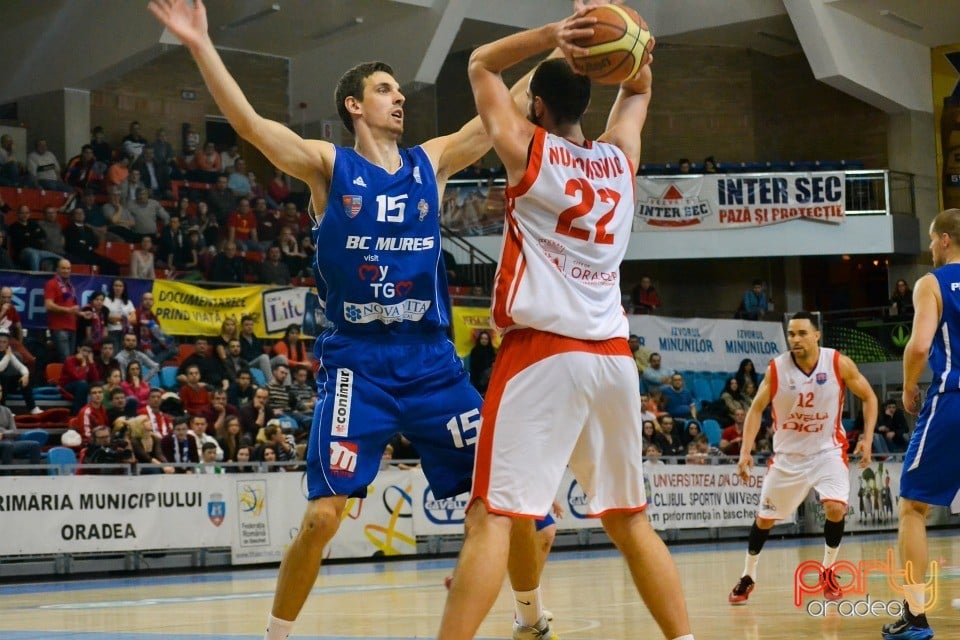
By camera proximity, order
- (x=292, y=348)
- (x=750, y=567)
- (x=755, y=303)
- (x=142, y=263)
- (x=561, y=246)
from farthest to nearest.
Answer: (x=755, y=303) → (x=142, y=263) → (x=292, y=348) → (x=750, y=567) → (x=561, y=246)

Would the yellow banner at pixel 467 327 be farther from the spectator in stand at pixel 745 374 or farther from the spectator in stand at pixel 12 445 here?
the spectator in stand at pixel 12 445

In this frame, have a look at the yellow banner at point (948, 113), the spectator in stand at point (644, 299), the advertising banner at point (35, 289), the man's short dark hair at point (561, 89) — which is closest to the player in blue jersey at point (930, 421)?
the man's short dark hair at point (561, 89)

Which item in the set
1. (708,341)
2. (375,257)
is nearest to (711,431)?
(708,341)

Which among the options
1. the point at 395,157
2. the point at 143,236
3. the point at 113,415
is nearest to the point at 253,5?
the point at 143,236

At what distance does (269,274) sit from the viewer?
2048 centimetres

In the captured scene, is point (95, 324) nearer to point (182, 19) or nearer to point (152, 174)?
point (152, 174)

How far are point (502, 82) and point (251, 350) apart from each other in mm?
14436

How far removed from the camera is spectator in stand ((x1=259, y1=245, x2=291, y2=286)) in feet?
67.2

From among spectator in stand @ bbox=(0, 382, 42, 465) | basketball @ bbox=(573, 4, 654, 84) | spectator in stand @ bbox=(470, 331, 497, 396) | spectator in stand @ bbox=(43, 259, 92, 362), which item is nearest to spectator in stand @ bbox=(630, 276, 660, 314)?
spectator in stand @ bbox=(470, 331, 497, 396)

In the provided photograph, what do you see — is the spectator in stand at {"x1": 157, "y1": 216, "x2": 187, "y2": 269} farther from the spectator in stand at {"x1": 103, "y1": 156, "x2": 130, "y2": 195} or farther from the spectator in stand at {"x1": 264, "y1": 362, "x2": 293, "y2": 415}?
the spectator in stand at {"x1": 264, "y1": 362, "x2": 293, "y2": 415}

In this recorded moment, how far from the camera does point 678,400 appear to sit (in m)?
22.2

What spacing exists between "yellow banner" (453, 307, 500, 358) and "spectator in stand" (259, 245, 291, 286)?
2.71 meters

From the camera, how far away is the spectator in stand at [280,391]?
17.5 metres

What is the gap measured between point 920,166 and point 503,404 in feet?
92.0
